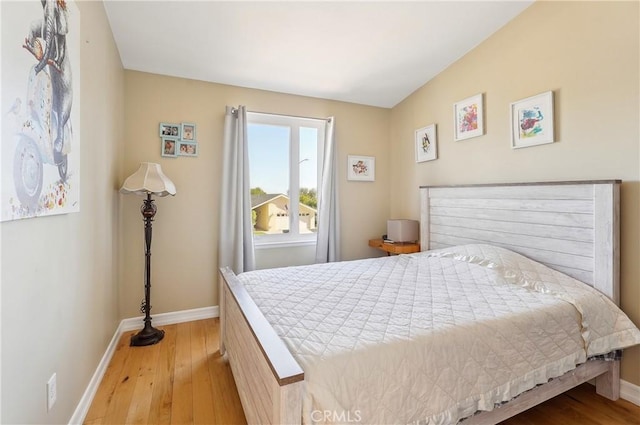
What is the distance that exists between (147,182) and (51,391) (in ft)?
4.90

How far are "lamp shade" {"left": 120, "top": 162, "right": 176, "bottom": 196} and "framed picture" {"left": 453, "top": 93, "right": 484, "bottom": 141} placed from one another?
2.71 meters

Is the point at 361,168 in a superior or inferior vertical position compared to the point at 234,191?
superior

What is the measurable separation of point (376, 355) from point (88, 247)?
1748 mm

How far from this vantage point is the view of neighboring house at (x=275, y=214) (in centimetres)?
330

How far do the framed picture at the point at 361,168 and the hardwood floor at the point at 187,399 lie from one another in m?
2.43

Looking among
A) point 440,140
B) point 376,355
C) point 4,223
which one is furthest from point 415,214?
point 4,223

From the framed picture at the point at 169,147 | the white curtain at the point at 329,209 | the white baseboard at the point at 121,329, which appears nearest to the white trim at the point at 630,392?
the white curtain at the point at 329,209

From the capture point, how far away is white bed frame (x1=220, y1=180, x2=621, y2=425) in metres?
1.13

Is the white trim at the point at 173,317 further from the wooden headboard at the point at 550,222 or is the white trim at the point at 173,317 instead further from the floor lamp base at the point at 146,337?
the wooden headboard at the point at 550,222

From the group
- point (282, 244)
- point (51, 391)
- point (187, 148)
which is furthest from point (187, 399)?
point (187, 148)

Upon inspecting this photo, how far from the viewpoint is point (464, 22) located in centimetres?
241

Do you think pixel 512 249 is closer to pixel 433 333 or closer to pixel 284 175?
pixel 433 333

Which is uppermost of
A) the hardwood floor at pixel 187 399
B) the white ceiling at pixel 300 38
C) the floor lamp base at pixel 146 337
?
the white ceiling at pixel 300 38

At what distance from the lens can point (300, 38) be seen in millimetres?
2457
